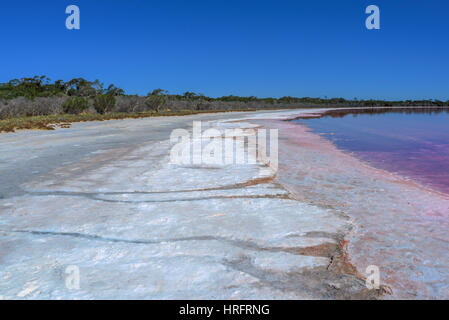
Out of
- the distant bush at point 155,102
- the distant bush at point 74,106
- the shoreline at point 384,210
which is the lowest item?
the shoreline at point 384,210

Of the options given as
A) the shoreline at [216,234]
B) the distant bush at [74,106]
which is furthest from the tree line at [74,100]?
the shoreline at [216,234]

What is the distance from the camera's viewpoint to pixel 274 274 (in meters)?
2.34

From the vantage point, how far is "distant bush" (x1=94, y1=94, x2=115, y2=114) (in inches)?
1378

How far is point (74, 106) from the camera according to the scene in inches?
1233

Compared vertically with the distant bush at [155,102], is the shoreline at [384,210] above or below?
below

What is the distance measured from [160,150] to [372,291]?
7.02 m

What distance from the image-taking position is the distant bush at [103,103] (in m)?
35.0

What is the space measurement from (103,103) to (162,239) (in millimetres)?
34864

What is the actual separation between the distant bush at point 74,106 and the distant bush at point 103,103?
9.20 ft

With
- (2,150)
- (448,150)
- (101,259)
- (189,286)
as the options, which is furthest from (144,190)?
(448,150)

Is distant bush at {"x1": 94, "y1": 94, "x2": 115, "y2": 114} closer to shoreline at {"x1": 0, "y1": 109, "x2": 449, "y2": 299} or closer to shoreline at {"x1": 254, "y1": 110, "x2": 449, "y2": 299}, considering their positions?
shoreline at {"x1": 0, "y1": 109, "x2": 449, "y2": 299}

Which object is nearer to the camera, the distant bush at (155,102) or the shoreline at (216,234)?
the shoreline at (216,234)

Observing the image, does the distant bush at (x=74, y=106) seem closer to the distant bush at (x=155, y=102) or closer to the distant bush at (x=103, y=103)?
the distant bush at (x=103, y=103)
